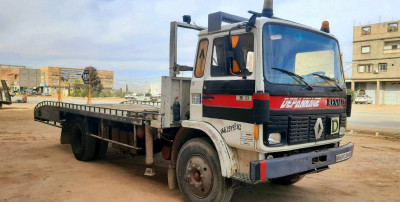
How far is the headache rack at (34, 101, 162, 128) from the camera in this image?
5066mm

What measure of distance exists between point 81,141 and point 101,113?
58.9 inches

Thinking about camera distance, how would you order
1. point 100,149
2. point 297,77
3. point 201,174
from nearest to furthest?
point 297,77, point 201,174, point 100,149

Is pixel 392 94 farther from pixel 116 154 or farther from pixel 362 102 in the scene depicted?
pixel 116 154

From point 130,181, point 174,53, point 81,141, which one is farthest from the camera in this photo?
point 81,141

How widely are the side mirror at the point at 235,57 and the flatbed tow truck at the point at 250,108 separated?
12mm

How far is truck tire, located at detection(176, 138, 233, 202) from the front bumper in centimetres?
58

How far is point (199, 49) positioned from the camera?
4.47 metres

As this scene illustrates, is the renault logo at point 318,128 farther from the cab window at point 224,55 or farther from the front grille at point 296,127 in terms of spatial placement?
the cab window at point 224,55

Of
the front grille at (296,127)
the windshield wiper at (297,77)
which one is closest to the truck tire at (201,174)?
the front grille at (296,127)

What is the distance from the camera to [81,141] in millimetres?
7340

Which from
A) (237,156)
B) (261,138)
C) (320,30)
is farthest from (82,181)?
(320,30)

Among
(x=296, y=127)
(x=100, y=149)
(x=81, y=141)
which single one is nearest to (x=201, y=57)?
(x=296, y=127)

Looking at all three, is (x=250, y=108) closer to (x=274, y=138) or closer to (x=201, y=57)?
(x=274, y=138)

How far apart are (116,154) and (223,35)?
526 cm
